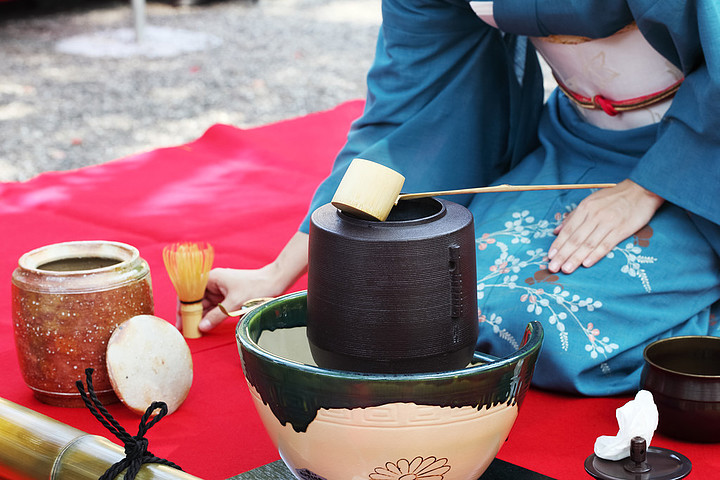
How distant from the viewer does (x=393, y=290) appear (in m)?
0.93

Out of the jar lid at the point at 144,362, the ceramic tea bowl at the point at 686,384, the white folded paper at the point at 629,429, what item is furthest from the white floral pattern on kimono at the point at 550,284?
the jar lid at the point at 144,362

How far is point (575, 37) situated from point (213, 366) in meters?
0.82

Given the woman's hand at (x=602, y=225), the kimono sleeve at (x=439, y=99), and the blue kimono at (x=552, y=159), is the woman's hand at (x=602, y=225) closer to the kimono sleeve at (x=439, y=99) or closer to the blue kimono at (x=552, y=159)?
the blue kimono at (x=552, y=159)

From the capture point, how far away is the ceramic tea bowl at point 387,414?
35.4 inches

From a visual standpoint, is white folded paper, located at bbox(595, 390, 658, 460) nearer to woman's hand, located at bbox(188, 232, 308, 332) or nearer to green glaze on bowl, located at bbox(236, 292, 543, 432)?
green glaze on bowl, located at bbox(236, 292, 543, 432)

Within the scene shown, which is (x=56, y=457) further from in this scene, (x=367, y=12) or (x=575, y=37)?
(x=367, y=12)

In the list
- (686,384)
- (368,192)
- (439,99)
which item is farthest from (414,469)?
(439,99)

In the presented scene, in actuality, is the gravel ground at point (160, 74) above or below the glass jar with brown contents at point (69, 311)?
below

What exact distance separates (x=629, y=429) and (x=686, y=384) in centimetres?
24

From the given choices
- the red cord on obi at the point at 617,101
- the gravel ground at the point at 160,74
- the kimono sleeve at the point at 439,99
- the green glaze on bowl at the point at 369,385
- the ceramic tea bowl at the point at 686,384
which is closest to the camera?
the green glaze on bowl at the point at 369,385

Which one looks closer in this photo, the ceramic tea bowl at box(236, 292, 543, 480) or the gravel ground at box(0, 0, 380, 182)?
the ceramic tea bowl at box(236, 292, 543, 480)

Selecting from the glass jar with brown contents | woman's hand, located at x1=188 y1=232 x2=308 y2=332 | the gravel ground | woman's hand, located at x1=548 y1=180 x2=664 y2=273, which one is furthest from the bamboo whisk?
the gravel ground

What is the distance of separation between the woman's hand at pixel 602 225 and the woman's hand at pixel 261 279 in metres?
0.43

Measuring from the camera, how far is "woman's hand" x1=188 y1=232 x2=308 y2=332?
1.56 meters
